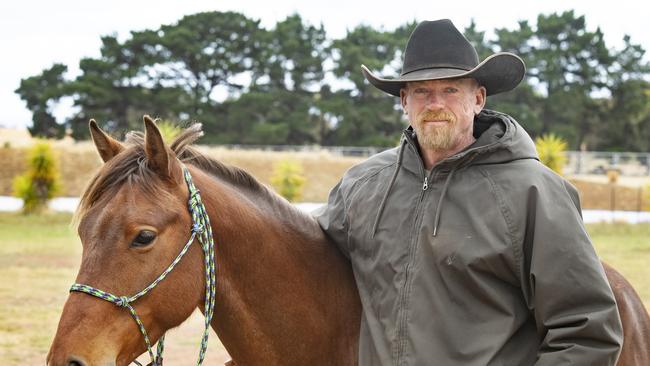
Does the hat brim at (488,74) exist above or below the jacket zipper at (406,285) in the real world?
above

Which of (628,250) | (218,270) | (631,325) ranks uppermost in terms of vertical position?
(218,270)

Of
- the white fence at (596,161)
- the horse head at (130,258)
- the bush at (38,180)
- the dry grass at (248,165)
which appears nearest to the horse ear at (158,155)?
the horse head at (130,258)

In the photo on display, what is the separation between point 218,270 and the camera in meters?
2.52

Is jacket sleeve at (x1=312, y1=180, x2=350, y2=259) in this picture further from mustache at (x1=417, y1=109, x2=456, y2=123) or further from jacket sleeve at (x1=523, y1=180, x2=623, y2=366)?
jacket sleeve at (x1=523, y1=180, x2=623, y2=366)

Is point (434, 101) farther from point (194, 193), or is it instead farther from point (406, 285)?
point (194, 193)

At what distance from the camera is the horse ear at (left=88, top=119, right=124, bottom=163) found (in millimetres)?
2556

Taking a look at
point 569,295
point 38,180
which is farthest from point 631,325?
point 38,180

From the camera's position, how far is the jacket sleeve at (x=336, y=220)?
9.68ft

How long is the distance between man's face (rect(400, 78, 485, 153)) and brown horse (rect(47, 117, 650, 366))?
68cm

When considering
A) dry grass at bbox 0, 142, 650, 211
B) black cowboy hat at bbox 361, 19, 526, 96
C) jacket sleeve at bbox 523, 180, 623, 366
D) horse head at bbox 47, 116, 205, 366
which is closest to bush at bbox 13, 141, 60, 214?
dry grass at bbox 0, 142, 650, 211

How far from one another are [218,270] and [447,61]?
1.19 meters

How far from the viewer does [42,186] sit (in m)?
22.2

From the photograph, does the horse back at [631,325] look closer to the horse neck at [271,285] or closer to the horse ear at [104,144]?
the horse neck at [271,285]

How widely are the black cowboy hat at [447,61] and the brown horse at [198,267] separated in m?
0.77
